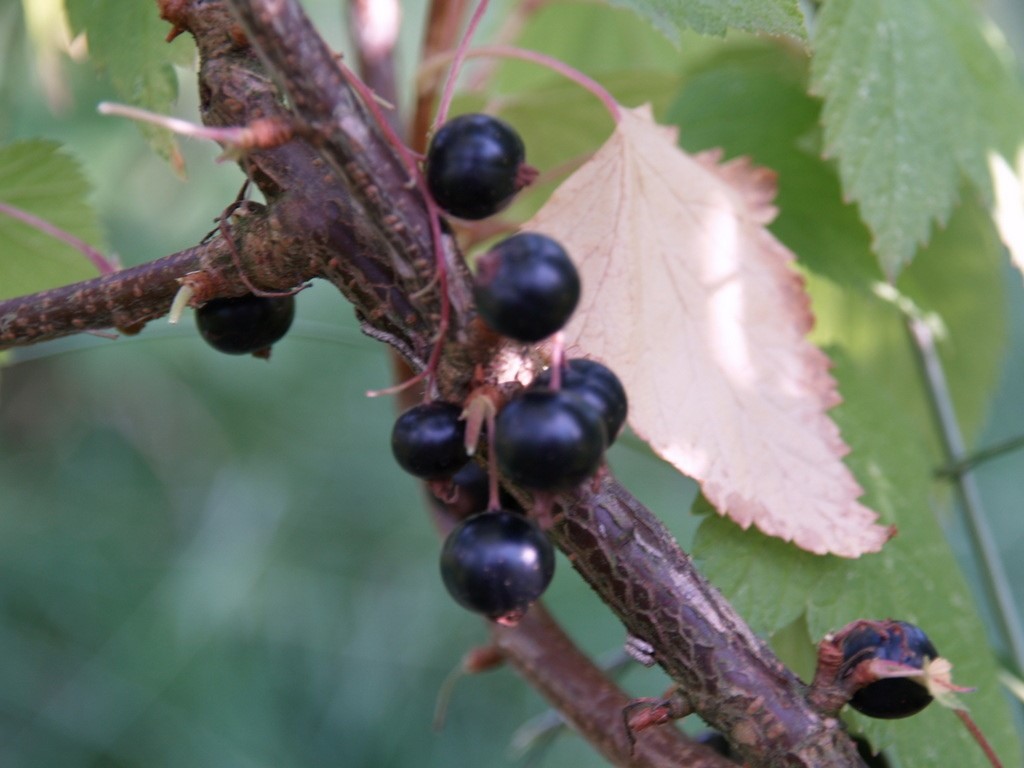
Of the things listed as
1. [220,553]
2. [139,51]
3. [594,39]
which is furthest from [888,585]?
[220,553]

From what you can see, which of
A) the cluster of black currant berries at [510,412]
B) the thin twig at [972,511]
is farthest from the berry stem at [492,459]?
the thin twig at [972,511]

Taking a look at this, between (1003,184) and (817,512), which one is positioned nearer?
(817,512)

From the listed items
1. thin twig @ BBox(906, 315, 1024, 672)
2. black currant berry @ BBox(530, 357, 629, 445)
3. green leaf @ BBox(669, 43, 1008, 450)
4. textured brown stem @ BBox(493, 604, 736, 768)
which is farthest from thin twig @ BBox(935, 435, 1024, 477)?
black currant berry @ BBox(530, 357, 629, 445)

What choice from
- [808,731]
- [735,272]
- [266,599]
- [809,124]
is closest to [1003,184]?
[809,124]

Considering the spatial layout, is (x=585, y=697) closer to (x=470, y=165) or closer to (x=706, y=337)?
(x=706, y=337)

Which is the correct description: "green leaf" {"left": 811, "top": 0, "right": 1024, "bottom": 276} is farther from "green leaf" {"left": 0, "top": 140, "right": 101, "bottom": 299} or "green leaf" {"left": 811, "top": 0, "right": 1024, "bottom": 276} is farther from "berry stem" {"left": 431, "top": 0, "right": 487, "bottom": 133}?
"green leaf" {"left": 0, "top": 140, "right": 101, "bottom": 299}

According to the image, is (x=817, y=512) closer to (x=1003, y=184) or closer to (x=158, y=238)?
(x=1003, y=184)

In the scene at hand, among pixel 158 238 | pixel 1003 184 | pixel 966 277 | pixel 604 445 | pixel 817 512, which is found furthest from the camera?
pixel 158 238

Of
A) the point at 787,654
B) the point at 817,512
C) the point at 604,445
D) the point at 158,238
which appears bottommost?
the point at 158,238
